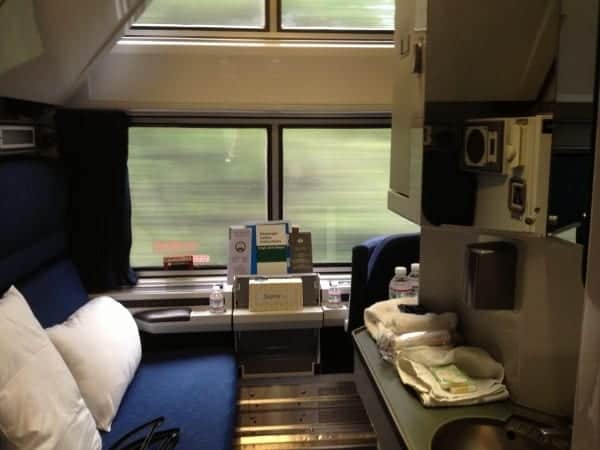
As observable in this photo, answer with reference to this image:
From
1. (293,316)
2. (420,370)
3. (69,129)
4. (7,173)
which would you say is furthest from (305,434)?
(69,129)

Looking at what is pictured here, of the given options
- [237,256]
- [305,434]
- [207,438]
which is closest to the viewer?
[207,438]

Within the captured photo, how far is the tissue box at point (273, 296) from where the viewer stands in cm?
253

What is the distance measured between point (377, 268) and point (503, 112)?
118 centimetres

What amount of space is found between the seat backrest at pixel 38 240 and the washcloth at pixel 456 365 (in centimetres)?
131

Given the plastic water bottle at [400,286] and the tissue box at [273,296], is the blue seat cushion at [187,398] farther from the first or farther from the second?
the plastic water bottle at [400,286]

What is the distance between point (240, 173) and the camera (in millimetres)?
2939

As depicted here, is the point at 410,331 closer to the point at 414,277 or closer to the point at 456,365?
the point at 456,365

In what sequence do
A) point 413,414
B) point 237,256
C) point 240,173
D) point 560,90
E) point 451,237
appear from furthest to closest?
point 240,173 → point 237,256 → point 451,237 → point 413,414 → point 560,90

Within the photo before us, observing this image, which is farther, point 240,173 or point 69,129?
point 240,173

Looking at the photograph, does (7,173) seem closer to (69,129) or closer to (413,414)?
(69,129)

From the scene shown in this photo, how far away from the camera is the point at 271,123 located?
113 inches

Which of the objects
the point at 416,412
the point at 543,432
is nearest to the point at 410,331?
the point at 416,412

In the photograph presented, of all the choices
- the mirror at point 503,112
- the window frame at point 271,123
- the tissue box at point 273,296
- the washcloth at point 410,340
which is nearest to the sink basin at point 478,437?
the washcloth at point 410,340

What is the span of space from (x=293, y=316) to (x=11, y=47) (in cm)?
151
